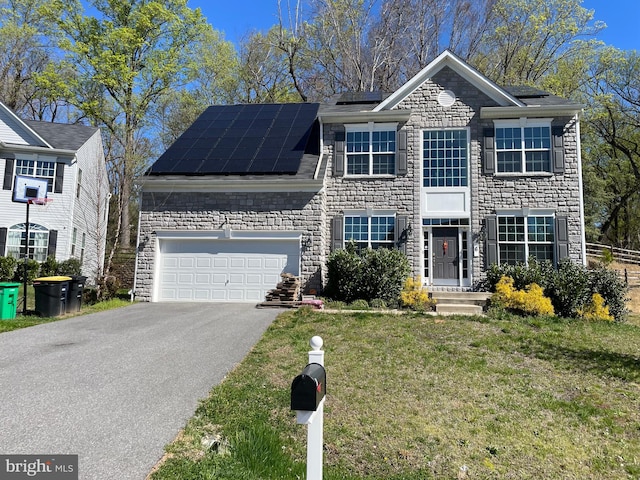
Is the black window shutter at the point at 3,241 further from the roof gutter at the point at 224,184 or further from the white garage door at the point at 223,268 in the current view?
the white garage door at the point at 223,268

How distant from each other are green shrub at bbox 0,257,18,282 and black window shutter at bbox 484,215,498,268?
702 inches

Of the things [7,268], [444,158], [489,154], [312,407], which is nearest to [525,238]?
[489,154]

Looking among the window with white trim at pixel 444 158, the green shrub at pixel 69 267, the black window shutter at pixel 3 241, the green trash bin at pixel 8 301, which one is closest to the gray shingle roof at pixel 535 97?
the window with white trim at pixel 444 158

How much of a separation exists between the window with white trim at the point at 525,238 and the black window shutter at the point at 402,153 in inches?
145

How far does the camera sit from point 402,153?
1428 centimetres

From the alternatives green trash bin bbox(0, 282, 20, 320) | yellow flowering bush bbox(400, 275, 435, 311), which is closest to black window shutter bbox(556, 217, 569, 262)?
yellow flowering bush bbox(400, 275, 435, 311)

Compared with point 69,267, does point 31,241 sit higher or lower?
higher

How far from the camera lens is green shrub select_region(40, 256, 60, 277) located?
55.6 ft

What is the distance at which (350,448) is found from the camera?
12.1ft

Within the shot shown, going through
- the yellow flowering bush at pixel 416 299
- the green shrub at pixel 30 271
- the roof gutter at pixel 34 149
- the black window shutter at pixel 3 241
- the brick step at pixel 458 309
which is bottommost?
the brick step at pixel 458 309

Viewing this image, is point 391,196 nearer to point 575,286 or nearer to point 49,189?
point 575,286

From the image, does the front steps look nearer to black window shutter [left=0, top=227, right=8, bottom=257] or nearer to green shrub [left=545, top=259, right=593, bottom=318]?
green shrub [left=545, top=259, right=593, bottom=318]

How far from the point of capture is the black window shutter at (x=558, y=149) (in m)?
13.6

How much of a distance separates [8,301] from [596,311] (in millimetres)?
14355
